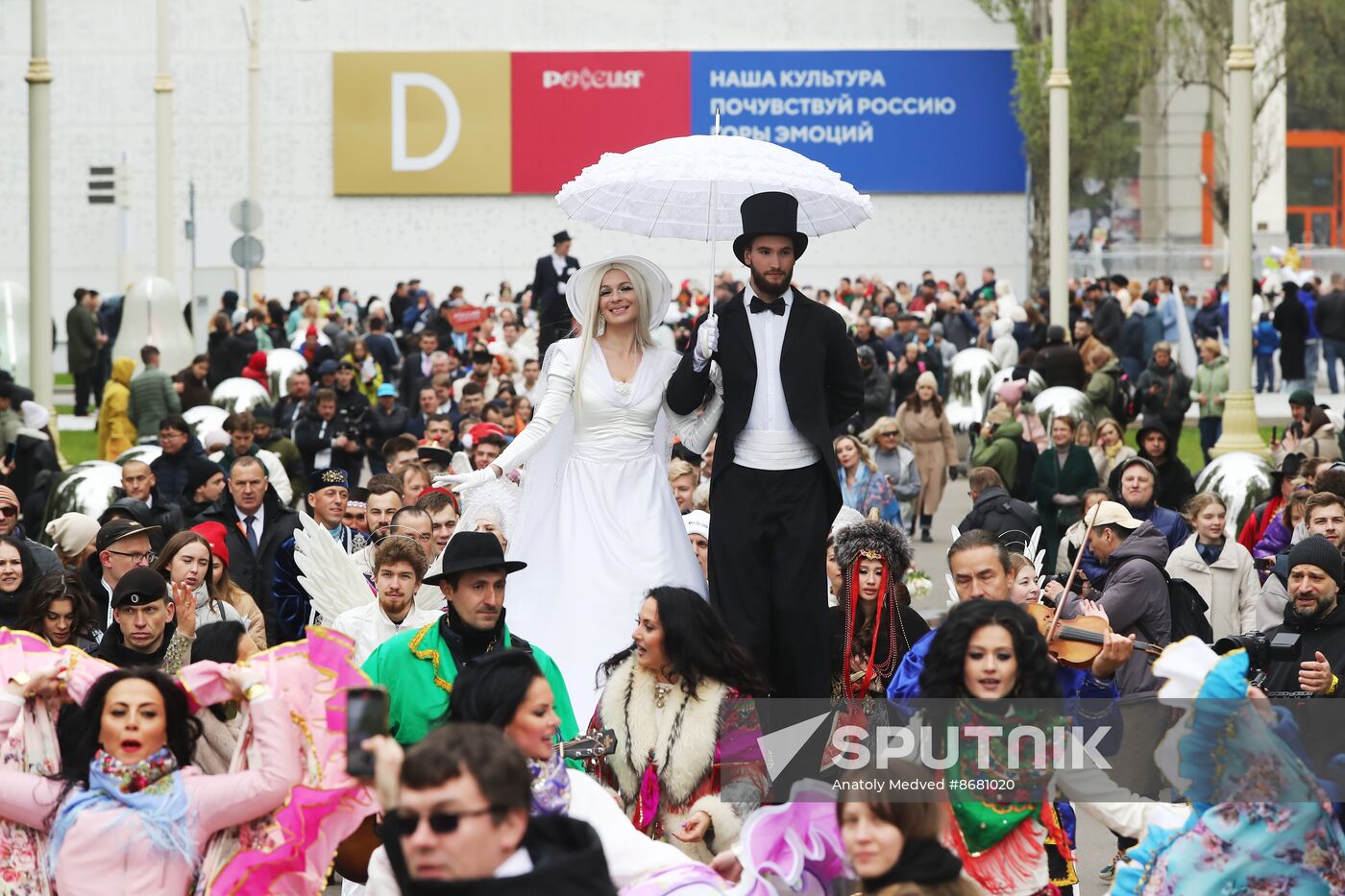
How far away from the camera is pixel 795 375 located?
841 cm

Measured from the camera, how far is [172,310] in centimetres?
3212

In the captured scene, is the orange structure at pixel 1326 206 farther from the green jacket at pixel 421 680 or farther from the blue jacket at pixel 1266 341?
the green jacket at pixel 421 680

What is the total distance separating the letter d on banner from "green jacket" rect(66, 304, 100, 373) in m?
17.1

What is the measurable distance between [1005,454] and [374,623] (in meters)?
9.81

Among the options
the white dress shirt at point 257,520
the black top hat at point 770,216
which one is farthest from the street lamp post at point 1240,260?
the black top hat at point 770,216

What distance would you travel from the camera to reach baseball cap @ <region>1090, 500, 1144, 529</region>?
427 inches

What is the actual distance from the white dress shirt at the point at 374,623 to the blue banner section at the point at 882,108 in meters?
40.0

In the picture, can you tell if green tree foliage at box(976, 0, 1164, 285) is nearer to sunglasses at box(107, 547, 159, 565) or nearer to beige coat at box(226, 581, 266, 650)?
beige coat at box(226, 581, 266, 650)

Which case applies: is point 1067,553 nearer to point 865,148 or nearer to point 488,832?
point 488,832

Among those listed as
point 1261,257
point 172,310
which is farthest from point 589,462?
point 1261,257

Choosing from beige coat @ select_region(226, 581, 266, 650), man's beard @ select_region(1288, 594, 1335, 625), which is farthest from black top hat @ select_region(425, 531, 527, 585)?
man's beard @ select_region(1288, 594, 1335, 625)

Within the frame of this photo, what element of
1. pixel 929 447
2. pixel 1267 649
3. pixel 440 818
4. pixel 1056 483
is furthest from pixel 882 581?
pixel 929 447

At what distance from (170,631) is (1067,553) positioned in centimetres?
615

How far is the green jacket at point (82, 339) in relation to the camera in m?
32.0
